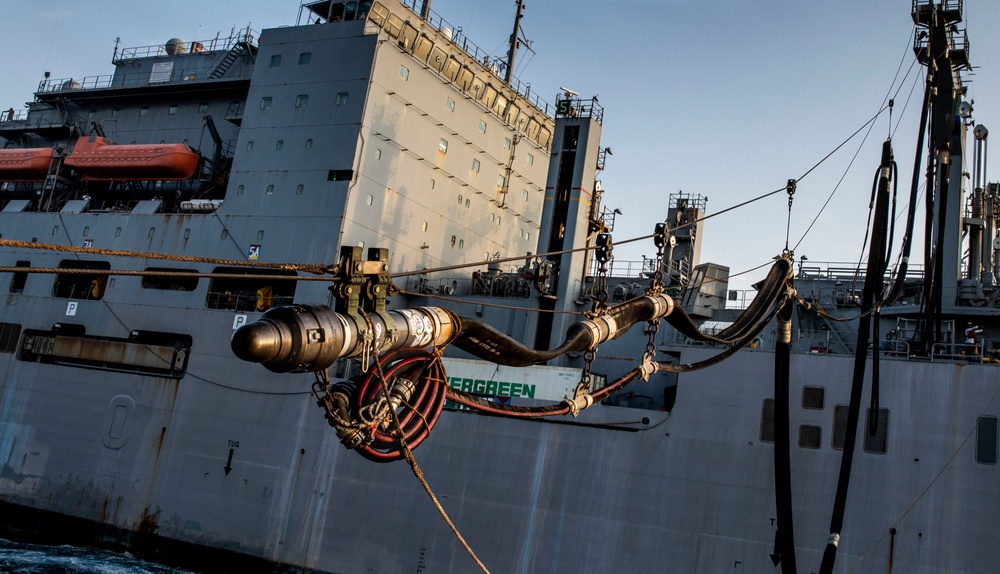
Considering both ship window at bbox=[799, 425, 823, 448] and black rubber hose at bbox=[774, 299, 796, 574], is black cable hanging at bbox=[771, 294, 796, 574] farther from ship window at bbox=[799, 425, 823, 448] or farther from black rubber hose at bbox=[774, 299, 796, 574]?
ship window at bbox=[799, 425, 823, 448]

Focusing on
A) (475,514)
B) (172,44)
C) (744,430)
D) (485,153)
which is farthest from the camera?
(172,44)

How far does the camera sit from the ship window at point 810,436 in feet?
45.7

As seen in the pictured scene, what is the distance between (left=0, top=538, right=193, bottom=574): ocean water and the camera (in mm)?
16672

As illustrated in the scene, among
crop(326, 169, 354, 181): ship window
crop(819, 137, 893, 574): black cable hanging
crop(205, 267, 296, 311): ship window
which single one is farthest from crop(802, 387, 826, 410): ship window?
crop(205, 267, 296, 311): ship window

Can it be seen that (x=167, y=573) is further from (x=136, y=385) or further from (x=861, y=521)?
(x=861, y=521)

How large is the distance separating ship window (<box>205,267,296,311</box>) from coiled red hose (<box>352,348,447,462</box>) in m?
15.0

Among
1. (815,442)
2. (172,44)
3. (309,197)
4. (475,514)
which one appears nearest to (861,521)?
(815,442)

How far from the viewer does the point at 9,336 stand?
22562 mm

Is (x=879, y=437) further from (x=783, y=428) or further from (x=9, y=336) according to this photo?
(x=9, y=336)

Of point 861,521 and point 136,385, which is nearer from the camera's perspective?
point 861,521

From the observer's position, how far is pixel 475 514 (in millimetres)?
15312

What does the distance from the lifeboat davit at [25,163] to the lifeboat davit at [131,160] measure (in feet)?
3.11

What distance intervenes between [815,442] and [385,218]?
38.6ft

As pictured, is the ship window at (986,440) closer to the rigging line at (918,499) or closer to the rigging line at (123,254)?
the rigging line at (918,499)
